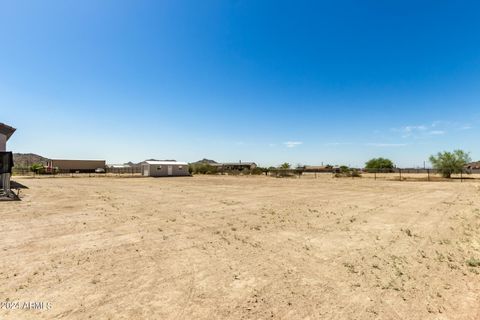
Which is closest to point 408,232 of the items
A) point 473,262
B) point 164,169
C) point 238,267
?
point 473,262

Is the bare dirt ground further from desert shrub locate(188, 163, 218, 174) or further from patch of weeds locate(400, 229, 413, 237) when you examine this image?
desert shrub locate(188, 163, 218, 174)

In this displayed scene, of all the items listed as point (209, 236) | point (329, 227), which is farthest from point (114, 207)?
point (329, 227)

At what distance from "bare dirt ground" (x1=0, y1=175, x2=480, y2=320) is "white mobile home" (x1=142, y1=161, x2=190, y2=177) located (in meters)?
40.5

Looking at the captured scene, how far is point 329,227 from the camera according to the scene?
32.3 ft

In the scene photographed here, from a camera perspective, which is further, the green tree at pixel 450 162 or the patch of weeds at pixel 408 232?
the green tree at pixel 450 162

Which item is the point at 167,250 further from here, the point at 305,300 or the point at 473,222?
the point at 473,222

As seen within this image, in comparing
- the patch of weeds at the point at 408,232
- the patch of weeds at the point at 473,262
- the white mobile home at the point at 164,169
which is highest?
the white mobile home at the point at 164,169

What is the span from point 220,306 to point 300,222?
22.9ft

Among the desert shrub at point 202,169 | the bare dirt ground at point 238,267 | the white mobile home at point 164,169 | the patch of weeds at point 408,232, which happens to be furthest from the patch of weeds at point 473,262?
the desert shrub at point 202,169

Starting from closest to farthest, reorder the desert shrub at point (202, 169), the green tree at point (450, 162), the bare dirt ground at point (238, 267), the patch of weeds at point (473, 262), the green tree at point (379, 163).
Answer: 1. the bare dirt ground at point (238, 267)
2. the patch of weeds at point (473, 262)
3. the green tree at point (450, 162)
4. the desert shrub at point (202, 169)
5. the green tree at point (379, 163)

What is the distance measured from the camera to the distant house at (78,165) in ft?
252

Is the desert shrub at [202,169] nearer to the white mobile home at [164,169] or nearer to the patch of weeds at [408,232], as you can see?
the white mobile home at [164,169]

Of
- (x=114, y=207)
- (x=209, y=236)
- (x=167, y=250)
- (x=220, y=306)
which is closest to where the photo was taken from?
(x=220, y=306)

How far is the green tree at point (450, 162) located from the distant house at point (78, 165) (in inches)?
3479
